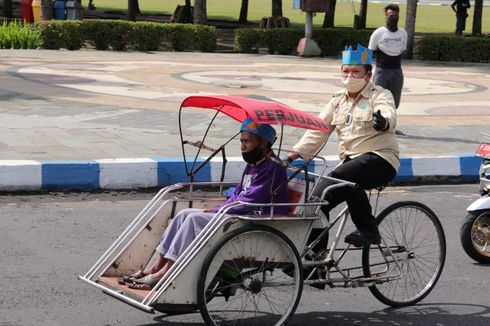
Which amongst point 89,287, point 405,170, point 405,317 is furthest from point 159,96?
point 405,317

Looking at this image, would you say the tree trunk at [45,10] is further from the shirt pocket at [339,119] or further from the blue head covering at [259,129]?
the blue head covering at [259,129]

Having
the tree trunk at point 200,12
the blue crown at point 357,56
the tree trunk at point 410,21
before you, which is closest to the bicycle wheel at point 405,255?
the blue crown at point 357,56

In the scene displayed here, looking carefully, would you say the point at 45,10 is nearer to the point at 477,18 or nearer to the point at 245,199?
the point at 477,18

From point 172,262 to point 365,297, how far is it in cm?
175

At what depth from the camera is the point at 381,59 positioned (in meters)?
13.3

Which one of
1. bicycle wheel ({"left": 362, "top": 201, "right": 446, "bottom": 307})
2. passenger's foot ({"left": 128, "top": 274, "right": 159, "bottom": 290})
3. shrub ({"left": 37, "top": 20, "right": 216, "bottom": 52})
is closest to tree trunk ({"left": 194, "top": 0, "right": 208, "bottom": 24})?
shrub ({"left": 37, "top": 20, "right": 216, "bottom": 52})

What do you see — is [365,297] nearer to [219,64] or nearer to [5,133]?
[5,133]

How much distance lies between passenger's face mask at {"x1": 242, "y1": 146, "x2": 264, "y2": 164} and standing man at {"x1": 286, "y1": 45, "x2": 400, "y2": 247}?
12.2 inches

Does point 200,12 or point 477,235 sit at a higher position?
point 200,12

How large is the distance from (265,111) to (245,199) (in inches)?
20.8

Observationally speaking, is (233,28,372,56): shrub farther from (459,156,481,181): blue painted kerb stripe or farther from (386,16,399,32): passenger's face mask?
(459,156,481,181): blue painted kerb stripe

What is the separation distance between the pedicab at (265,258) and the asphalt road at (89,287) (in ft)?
0.76

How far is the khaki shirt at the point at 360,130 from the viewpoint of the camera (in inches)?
247

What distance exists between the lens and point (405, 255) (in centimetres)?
655
